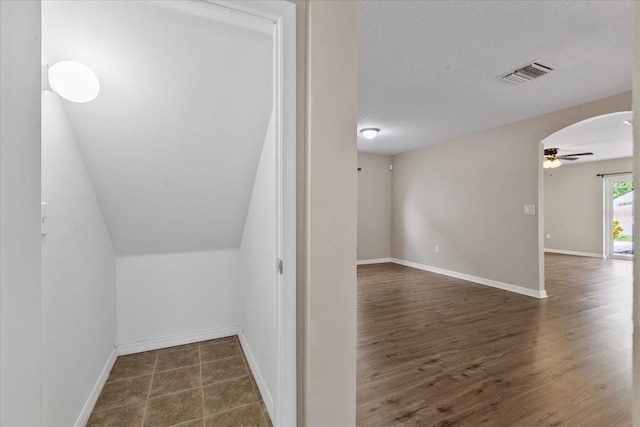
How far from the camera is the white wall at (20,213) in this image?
53 cm

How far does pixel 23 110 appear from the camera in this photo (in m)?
0.58

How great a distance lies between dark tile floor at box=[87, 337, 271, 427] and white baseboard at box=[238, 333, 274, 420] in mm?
35

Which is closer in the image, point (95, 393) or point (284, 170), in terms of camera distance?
point (284, 170)

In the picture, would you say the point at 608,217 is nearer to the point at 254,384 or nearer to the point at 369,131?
the point at 369,131

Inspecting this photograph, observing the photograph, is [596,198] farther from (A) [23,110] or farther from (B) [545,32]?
(A) [23,110]

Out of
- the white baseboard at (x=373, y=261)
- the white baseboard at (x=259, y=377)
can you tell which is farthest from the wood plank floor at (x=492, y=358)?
the white baseboard at (x=373, y=261)

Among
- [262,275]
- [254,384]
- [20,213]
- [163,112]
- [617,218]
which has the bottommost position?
[254,384]

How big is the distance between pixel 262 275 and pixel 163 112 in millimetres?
1093

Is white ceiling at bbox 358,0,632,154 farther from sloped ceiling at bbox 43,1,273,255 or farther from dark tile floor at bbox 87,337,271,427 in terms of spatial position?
dark tile floor at bbox 87,337,271,427

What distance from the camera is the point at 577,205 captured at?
713 cm

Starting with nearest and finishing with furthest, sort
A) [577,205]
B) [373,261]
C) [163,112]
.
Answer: [163,112]
[373,261]
[577,205]

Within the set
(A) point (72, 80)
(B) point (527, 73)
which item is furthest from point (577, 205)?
(A) point (72, 80)

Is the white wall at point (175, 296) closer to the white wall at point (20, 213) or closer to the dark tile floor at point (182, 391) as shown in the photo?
the dark tile floor at point (182, 391)

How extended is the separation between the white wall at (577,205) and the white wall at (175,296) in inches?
339
